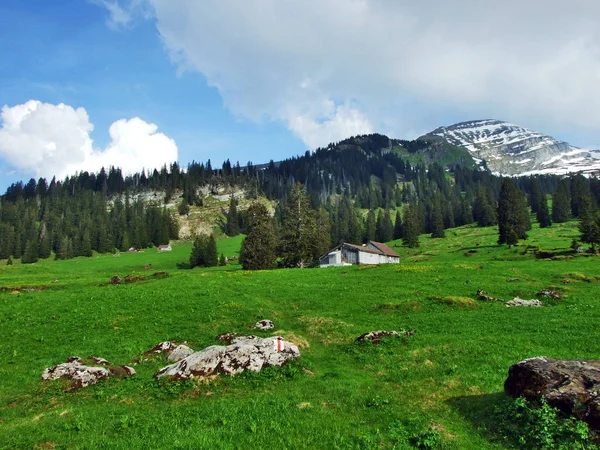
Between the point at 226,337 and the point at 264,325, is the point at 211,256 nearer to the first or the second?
the point at 264,325

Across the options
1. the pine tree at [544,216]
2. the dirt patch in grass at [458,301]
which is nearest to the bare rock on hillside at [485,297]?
the dirt patch in grass at [458,301]

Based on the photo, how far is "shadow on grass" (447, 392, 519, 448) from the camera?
1173 cm

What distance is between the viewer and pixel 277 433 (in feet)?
40.0

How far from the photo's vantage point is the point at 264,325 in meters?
28.1

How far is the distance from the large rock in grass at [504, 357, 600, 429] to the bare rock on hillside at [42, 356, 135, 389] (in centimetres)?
1741

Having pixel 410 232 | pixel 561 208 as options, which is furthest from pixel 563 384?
pixel 561 208

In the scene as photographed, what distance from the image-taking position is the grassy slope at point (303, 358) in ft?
41.1

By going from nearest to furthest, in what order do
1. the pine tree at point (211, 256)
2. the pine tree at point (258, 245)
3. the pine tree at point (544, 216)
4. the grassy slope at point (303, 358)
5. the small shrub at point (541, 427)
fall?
the small shrub at point (541, 427), the grassy slope at point (303, 358), the pine tree at point (258, 245), the pine tree at point (211, 256), the pine tree at point (544, 216)

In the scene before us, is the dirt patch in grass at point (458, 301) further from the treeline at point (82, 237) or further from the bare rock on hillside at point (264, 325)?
the treeline at point (82, 237)

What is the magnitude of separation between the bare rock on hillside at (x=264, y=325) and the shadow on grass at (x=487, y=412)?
50.3 ft

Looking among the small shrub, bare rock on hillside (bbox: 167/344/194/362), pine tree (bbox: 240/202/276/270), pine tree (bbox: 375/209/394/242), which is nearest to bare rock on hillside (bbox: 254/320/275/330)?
bare rock on hillside (bbox: 167/344/194/362)

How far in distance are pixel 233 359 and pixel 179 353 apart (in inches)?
210

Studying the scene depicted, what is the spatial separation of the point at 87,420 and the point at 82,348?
1220cm

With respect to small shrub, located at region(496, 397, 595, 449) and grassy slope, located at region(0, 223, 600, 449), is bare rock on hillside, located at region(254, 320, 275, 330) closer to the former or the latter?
grassy slope, located at region(0, 223, 600, 449)
